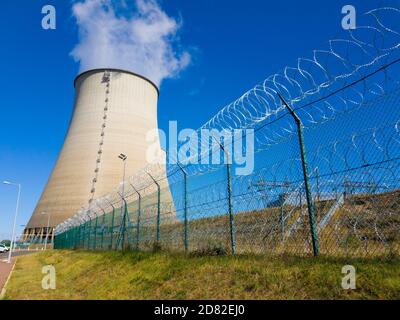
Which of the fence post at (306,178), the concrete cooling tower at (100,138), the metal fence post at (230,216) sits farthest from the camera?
the concrete cooling tower at (100,138)

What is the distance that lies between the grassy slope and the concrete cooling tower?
21742mm

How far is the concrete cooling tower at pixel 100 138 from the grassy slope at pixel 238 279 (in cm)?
2174

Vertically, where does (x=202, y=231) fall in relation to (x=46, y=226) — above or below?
below

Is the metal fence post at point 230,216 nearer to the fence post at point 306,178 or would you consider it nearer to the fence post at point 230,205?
the fence post at point 230,205

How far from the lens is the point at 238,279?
414 centimetres

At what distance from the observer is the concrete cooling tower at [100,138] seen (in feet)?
91.1

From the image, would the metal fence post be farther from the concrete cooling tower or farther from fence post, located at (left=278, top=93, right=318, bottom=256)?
the concrete cooling tower

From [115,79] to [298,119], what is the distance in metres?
26.9

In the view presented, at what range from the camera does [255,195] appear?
527 centimetres

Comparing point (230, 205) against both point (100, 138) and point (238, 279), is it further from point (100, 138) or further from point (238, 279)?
point (100, 138)

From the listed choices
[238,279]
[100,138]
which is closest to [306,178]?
[238,279]

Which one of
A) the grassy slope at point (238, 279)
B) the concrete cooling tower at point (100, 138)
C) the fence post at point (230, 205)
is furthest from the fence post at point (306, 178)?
the concrete cooling tower at point (100, 138)

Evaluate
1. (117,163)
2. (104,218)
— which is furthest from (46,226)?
(104,218)
